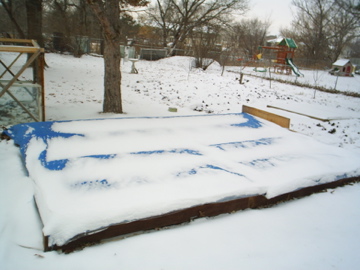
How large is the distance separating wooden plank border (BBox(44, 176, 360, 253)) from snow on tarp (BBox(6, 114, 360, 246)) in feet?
0.18

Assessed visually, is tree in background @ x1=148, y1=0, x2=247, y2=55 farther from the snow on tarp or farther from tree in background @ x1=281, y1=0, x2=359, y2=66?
the snow on tarp

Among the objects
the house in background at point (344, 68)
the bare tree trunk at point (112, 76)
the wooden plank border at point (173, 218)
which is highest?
the house in background at point (344, 68)

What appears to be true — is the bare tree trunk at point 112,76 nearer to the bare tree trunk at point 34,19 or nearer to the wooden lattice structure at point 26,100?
the wooden lattice structure at point 26,100

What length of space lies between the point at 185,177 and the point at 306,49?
36286 millimetres

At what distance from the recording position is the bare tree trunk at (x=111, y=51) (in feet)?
16.0

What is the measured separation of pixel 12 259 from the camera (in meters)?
1.76

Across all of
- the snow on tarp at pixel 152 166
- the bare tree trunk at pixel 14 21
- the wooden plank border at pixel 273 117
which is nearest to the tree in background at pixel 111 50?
the snow on tarp at pixel 152 166

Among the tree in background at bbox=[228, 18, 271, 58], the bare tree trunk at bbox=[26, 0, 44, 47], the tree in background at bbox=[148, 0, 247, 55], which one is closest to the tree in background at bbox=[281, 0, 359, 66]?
the tree in background at bbox=[228, 18, 271, 58]

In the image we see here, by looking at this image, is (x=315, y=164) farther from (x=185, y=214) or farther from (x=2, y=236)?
(x=2, y=236)

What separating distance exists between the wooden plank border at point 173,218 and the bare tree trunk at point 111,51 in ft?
12.3

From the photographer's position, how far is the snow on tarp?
2.05m

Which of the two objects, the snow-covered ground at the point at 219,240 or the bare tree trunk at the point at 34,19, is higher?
the bare tree trunk at the point at 34,19

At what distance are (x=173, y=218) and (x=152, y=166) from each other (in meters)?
0.69

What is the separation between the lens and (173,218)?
7.26 ft
